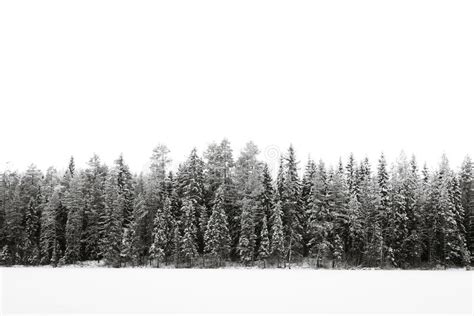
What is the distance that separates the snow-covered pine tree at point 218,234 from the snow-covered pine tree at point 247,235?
2.06m

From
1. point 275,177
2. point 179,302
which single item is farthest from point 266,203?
point 179,302

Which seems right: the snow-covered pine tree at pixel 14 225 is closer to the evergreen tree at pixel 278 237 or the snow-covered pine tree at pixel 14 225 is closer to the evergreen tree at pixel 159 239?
the evergreen tree at pixel 159 239

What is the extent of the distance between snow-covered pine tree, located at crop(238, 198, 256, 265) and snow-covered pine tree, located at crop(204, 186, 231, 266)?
81.2 inches

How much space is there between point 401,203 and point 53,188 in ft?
188

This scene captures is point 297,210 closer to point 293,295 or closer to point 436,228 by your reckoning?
point 436,228

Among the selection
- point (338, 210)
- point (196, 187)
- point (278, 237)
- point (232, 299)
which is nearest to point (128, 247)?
point (196, 187)

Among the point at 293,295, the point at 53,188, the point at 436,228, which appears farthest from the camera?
the point at 53,188

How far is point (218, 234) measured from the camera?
60.4 m

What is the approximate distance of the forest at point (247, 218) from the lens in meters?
61.4

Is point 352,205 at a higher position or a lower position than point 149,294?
higher

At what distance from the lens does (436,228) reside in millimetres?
62625

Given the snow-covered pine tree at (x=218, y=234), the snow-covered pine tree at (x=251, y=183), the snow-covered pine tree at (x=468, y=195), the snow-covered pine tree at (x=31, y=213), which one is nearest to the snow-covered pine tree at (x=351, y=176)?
the snow-covered pine tree at (x=251, y=183)

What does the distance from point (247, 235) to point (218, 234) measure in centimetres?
430

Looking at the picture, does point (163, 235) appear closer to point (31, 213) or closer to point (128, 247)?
point (128, 247)
